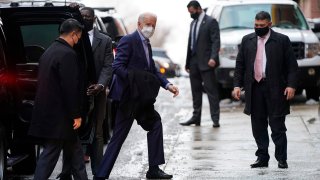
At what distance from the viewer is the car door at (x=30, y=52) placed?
10.2m

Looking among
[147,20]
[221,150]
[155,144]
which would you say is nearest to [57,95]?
[147,20]

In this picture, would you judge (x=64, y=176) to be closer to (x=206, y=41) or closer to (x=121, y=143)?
(x=121, y=143)

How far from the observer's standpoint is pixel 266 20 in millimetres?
10852

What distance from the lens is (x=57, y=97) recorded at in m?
9.09

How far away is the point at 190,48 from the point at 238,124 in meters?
1.47

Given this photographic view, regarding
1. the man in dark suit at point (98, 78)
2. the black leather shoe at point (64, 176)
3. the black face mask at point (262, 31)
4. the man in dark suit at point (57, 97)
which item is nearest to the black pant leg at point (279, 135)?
the black face mask at point (262, 31)

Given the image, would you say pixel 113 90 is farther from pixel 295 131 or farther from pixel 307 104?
pixel 307 104

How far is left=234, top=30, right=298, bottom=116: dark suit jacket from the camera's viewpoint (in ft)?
35.3

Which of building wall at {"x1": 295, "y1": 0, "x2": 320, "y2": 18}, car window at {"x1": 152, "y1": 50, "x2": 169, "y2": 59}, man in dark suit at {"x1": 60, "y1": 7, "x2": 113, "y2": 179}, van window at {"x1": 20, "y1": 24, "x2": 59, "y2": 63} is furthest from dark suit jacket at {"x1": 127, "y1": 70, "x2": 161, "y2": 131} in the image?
car window at {"x1": 152, "y1": 50, "x2": 169, "y2": 59}

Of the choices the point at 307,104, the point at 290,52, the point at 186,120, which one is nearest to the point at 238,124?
the point at 186,120

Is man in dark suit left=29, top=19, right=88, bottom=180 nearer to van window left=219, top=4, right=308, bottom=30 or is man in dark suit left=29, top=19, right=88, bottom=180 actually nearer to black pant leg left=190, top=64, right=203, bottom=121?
black pant leg left=190, top=64, right=203, bottom=121

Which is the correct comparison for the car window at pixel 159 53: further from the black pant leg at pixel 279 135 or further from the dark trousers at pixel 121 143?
the dark trousers at pixel 121 143

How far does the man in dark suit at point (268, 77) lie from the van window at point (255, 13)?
8821 millimetres

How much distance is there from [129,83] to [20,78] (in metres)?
1.50
